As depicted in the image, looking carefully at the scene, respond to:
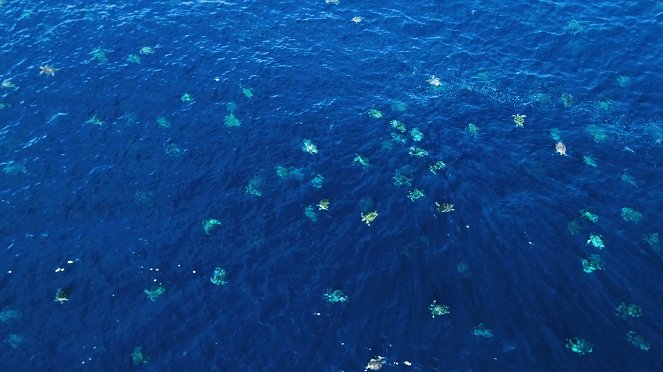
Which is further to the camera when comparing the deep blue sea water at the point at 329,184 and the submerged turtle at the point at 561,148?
the submerged turtle at the point at 561,148

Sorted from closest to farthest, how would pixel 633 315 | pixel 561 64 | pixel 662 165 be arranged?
1. pixel 633 315
2. pixel 662 165
3. pixel 561 64

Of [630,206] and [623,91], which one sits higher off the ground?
[623,91]

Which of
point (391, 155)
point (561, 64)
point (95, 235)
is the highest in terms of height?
point (561, 64)

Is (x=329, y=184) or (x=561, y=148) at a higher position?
(x=561, y=148)

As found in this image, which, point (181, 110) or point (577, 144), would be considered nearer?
point (577, 144)

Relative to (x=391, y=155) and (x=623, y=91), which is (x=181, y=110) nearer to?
(x=391, y=155)

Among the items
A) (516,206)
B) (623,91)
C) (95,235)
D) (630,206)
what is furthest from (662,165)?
(95,235)

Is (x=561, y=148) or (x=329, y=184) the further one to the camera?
(x=561, y=148)

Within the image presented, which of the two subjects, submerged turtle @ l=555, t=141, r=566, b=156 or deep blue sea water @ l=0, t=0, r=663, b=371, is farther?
submerged turtle @ l=555, t=141, r=566, b=156
